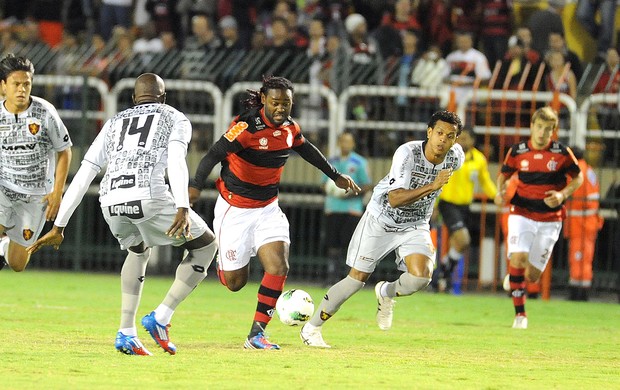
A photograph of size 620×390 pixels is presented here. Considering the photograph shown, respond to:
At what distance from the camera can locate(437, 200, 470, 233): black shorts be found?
17672 mm

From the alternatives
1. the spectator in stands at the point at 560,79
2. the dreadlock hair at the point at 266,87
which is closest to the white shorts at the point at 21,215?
the dreadlock hair at the point at 266,87

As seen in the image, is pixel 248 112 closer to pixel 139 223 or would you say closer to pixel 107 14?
pixel 139 223

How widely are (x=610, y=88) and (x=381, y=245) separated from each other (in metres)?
7.98

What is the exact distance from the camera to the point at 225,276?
438 inches

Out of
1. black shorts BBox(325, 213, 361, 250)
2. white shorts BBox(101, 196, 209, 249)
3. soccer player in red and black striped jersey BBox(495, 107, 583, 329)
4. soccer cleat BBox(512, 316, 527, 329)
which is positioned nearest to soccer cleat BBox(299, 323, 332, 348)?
white shorts BBox(101, 196, 209, 249)

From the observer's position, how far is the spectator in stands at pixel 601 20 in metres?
19.8

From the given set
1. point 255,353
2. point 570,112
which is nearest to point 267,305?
point 255,353

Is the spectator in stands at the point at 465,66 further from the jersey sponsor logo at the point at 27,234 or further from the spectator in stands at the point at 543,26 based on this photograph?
the jersey sponsor logo at the point at 27,234

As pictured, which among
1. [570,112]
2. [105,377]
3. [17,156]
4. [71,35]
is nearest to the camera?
[105,377]

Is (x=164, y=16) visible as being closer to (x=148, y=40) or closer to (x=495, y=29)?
(x=148, y=40)

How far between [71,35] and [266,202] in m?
12.0

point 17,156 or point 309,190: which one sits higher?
point 17,156

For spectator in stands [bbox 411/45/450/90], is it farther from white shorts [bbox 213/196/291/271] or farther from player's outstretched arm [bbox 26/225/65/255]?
player's outstretched arm [bbox 26/225/65/255]

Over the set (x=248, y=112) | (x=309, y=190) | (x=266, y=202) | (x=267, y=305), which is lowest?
(x=309, y=190)
